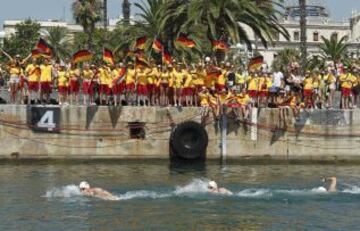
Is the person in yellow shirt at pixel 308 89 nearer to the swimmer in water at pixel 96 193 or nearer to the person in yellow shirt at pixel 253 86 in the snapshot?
the person in yellow shirt at pixel 253 86

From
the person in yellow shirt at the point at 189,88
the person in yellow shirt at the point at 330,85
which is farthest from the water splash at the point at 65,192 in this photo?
the person in yellow shirt at the point at 330,85

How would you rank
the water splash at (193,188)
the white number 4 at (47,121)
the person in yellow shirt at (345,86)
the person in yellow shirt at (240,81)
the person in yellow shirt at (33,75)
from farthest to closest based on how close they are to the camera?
the person in yellow shirt at (240,81)
the person in yellow shirt at (345,86)
the white number 4 at (47,121)
the person in yellow shirt at (33,75)
the water splash at (193,188)

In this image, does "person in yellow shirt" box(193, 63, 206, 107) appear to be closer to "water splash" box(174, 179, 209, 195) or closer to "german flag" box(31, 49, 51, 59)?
"german flag" box(31, 49, 51, 59)

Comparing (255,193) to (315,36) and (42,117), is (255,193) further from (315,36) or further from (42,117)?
(315,36)

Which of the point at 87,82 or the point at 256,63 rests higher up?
the point at 256,63

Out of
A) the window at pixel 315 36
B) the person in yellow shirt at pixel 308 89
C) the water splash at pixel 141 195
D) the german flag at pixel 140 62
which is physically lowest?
the water splash at pixel 141 195

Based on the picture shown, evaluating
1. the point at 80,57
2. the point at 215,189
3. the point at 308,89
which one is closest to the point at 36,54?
the point at 80,57

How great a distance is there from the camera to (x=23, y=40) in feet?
279

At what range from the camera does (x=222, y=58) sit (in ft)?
138

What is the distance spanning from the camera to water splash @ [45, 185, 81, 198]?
2450cm

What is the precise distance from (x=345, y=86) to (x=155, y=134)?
8.81 metres

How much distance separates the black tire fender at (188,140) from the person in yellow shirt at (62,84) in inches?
196

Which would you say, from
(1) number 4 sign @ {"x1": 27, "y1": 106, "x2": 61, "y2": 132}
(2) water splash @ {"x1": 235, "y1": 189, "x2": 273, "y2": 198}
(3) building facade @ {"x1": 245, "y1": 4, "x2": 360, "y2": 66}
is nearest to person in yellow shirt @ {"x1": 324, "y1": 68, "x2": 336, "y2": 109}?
(2) water splash @ {"x1": 235, "y1": 189, "x2": 273, "y2": 198}

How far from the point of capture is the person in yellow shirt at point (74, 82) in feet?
105
